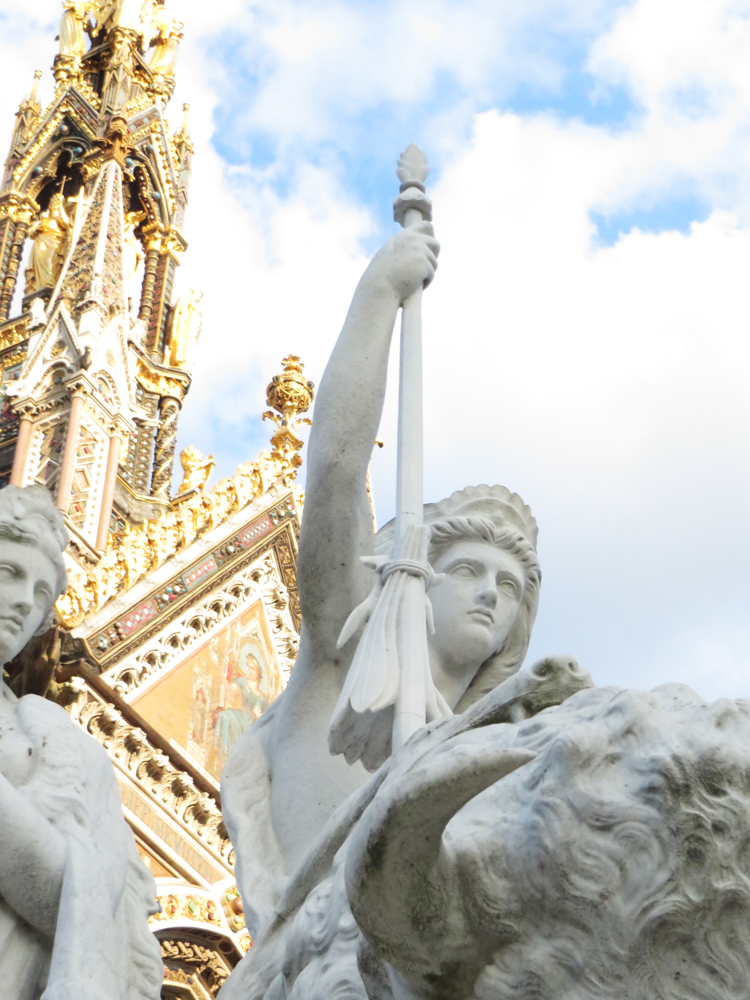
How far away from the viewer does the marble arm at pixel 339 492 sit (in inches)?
84.7

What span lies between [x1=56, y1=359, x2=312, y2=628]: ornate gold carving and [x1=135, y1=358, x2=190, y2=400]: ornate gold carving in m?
3.78

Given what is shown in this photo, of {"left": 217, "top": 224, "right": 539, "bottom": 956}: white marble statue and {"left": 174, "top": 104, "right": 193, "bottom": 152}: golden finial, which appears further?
{"left": 174, "top": 104, "right": 193, "bottom": 152}: golden finial

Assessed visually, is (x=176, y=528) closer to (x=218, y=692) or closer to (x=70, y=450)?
(x=218, y=692)

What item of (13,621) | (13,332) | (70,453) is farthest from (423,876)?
(13,332)

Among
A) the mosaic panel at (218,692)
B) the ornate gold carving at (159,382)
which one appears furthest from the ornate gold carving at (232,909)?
the ornate gold carving at (159,382)

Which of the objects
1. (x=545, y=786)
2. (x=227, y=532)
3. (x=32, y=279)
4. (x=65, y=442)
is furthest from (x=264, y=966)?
(x=32, y=279)

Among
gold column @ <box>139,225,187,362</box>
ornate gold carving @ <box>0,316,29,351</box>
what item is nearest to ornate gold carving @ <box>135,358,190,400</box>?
gold column @ <box>139,225,187,362</box>

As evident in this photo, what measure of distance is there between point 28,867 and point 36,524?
0.49 meters

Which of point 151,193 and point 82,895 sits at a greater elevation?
point 151,193

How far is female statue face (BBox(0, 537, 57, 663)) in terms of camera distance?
2004 millimetres

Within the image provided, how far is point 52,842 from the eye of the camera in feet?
5.82

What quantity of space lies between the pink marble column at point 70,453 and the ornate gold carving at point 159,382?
9.44 feet

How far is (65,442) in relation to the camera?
14805mm

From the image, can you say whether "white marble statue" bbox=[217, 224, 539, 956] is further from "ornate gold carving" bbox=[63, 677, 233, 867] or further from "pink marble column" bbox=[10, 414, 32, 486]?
"pink marble column" bbox=[10, 414, 32, 486]
